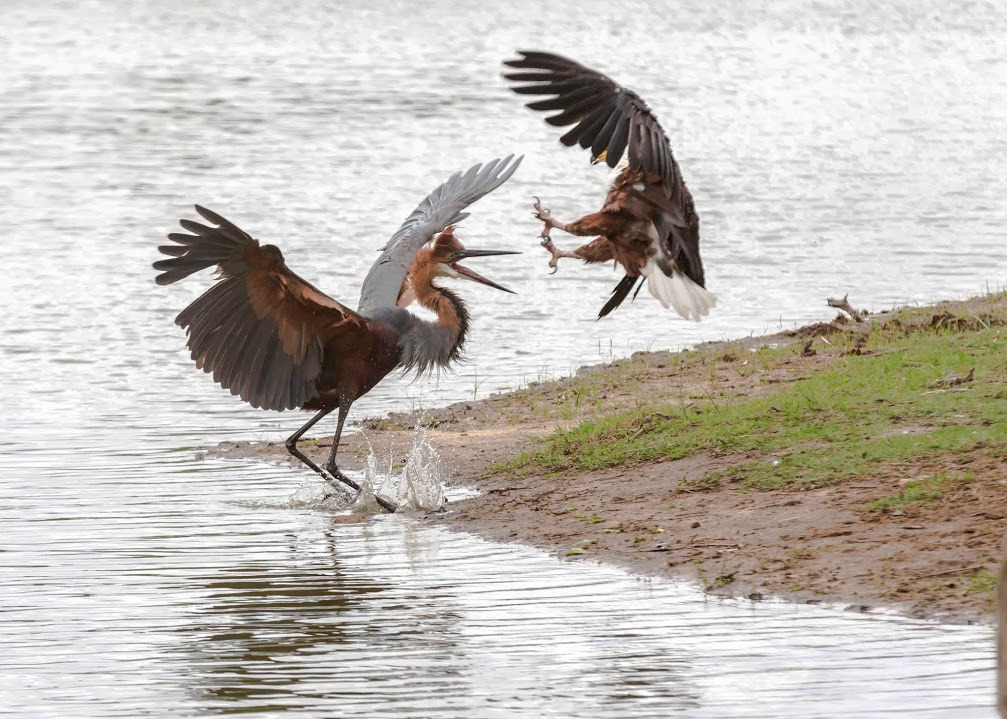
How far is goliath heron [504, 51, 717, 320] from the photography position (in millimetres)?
7965

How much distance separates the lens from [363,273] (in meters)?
15.4

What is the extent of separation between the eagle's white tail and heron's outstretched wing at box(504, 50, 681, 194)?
856 mm

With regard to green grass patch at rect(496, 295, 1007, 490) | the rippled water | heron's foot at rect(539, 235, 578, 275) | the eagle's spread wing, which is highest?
the eagle's spread wing

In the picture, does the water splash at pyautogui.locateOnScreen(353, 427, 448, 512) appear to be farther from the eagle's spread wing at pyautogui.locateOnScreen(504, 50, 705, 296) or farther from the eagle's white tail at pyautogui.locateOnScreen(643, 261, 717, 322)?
the eagle's spread wing at pyautogui.locateOnScreen(504, 50, 705, 296)

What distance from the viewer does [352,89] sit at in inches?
1102

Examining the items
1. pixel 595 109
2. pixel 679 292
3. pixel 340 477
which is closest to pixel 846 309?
pixel 679 292

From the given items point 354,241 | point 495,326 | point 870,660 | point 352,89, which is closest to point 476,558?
point 870,660

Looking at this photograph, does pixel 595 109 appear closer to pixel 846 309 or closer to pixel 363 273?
pixel 846 309

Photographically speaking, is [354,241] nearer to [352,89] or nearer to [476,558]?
[476,558]

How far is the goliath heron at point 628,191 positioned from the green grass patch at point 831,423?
2.06 feet

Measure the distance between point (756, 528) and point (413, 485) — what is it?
1985mm

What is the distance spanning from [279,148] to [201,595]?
16.3m

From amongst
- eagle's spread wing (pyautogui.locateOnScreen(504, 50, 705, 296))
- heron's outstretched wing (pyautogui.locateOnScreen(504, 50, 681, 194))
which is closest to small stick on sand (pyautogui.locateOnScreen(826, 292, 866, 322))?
eagle's spread wing (pyautogui.locateOnScreen(504, 50, 705, 296))

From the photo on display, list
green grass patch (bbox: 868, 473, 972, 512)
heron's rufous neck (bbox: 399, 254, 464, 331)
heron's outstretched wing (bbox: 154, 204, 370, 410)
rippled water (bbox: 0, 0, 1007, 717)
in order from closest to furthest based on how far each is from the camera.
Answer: rippled water (bbox: 0, 0, 1007, 717), green grass patch (bbox: 868, 473, 972, 512), heron's outstretched wing (bbox: 154, 204, 370, 410), heron's rufous neck (bbox: 399, 254, 464, 331)
